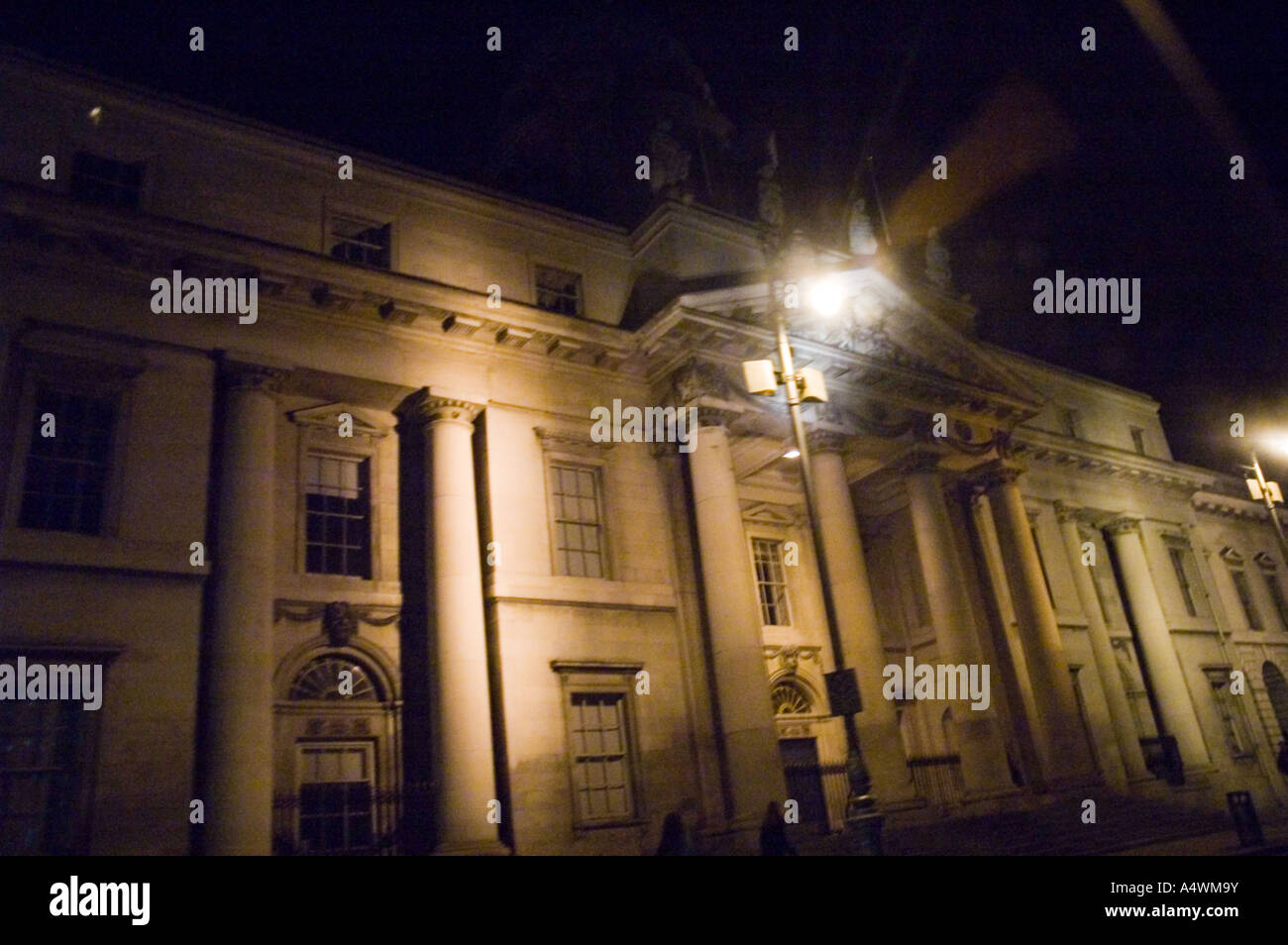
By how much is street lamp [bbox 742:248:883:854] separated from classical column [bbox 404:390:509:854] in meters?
6.27

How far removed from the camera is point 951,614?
22.7 meters

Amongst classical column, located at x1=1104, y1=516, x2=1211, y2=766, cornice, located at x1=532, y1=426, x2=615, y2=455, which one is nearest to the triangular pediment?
cornice, located at x1=532, y1=426, x2=615, y2=455

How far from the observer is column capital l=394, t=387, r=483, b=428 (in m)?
18.0

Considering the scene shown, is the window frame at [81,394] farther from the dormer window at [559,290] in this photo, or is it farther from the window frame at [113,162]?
the dormer window at [559,290]

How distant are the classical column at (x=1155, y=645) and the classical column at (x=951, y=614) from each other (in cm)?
1051

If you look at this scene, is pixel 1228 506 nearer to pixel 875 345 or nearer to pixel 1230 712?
pixel 1230 712

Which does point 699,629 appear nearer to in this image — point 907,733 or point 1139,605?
point 907,733

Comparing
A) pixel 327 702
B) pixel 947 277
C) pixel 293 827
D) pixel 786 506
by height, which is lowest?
pixel 293 827

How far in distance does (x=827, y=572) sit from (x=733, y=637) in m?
5.70

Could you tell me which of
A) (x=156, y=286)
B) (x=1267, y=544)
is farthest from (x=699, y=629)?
(x=1267, y=544)

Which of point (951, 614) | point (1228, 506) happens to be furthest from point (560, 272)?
point (1228, 506)

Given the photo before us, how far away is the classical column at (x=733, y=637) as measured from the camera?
57.3 feet

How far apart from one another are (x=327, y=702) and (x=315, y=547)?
9.43 feet

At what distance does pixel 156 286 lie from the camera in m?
15.6
